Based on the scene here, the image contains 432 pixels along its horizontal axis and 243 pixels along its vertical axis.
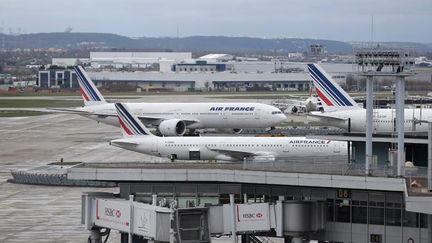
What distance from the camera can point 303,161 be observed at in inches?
1608

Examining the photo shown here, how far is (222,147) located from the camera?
8931cm

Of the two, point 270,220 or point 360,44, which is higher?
point 360,44

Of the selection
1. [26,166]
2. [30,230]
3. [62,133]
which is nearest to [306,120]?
[62,133]

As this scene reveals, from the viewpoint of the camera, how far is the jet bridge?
38094 mm

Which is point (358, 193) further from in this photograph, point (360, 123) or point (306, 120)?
point (306, 120)

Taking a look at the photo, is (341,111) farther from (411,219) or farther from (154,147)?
(411,219)

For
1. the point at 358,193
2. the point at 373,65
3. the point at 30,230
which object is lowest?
the point at 30,230

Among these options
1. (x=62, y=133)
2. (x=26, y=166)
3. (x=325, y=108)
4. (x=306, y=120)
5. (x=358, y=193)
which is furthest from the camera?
(x=306, y=120)

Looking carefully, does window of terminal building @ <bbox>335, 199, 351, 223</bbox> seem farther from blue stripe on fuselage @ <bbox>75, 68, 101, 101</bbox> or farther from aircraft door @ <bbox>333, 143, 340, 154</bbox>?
blue stripe on fuselage @ <bbox>75, 68, 101, 101</bbox>

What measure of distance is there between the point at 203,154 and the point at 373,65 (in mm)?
52057

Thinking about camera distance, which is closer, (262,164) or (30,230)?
(262,164)

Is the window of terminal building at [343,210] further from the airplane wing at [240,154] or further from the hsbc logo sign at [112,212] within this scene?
the airplane wing at [240,154]

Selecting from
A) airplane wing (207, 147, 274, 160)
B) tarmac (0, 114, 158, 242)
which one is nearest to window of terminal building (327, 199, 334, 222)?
tarmac (0, 114, 158, 242)

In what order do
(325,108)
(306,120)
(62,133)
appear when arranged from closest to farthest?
(325,108)
(62,133)
(306,120)
